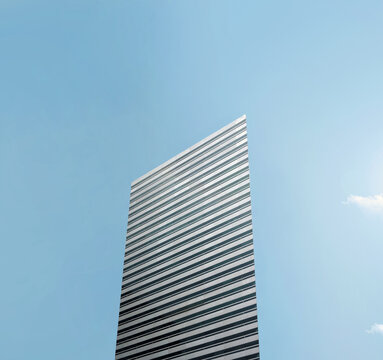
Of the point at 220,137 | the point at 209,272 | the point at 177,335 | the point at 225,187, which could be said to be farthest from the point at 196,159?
the point at 177,335

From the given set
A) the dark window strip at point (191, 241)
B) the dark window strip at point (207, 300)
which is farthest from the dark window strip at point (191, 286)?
the dark window strip at point (191, 241)

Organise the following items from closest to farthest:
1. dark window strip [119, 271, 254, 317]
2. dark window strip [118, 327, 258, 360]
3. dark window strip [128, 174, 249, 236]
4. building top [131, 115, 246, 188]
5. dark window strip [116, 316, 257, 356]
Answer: dark window strip [118, 327, 258, 360] → dark window strip [116, 316, 257, 356] → dark window strip [119, 271, 254, 317] → dark window strip [128, 174, 249, 236] → building top [131, 115, 246, 188]

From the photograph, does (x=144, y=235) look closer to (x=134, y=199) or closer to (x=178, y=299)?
(x=134, y=199)

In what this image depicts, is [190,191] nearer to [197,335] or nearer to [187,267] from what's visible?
[187,267]

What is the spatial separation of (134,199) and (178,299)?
38.8 meters

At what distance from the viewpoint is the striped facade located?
86.0 metres

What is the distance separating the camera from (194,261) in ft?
325

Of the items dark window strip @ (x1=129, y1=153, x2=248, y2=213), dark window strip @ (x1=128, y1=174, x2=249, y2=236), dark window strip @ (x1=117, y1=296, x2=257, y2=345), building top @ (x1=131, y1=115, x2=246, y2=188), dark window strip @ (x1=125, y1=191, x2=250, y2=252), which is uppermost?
building top @ (x1=131, y1=115, x2=246, y2=188)

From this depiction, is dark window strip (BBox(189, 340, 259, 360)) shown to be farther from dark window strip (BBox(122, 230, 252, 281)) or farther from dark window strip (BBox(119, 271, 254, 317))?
dark window strip (BBox(122, 230, 252, 281))

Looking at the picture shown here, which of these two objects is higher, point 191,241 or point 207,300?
point 191,241

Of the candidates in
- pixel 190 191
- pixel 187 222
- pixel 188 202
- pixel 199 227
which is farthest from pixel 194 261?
pixel 190 191

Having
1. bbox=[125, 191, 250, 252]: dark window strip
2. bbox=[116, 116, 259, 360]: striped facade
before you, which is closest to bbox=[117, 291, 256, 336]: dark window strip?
bbox=[116, 116, 259, 360]: striped facade

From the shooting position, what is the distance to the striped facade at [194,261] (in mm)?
86000

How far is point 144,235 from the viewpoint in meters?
118
